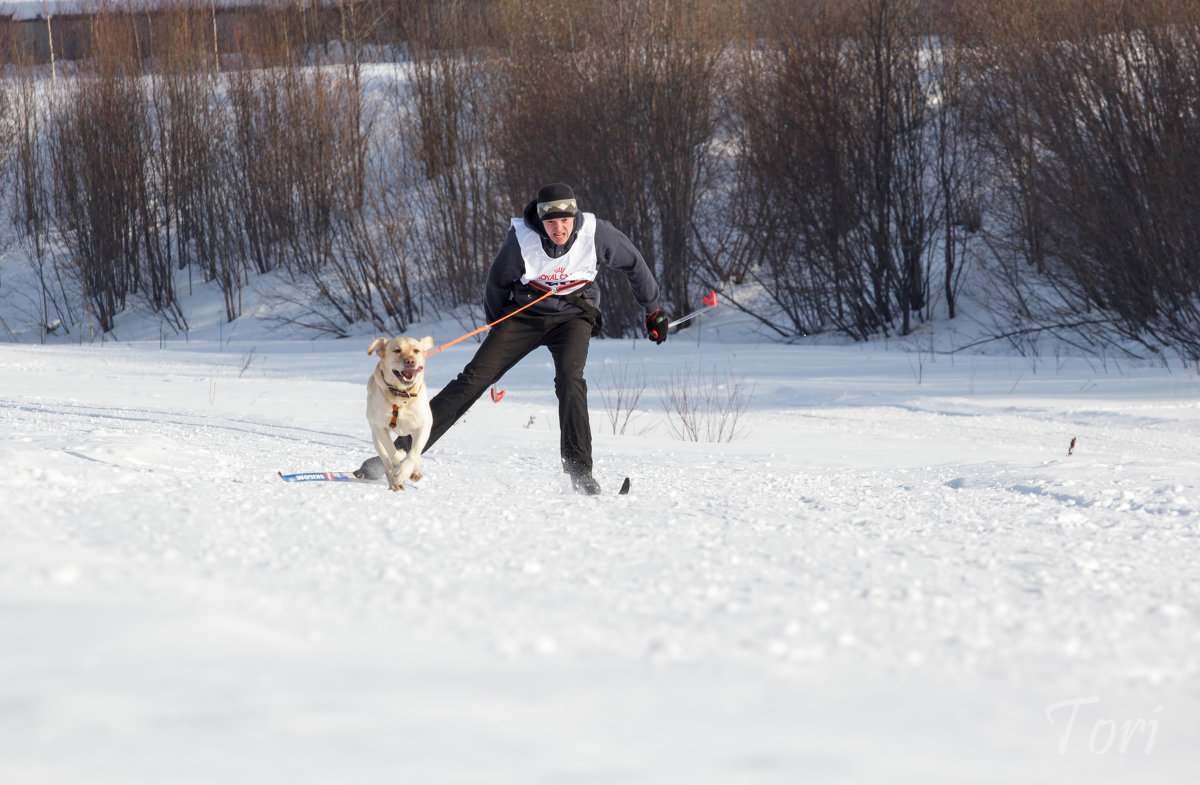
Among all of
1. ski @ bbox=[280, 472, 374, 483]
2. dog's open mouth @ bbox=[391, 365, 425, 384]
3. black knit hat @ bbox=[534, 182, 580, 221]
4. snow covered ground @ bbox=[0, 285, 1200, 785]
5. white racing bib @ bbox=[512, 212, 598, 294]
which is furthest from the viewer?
white racing bib @ bbox=[512, 212, 598, 294]

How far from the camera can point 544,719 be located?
6.88 ft

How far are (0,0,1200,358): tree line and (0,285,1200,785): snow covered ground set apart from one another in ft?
33.9

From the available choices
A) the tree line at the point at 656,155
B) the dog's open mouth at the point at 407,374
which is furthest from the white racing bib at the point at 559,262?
the tree line at the point at 656,155

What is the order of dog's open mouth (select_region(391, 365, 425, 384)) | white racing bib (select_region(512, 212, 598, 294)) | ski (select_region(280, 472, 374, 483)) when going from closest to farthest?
dog's open mouth (select_region(391, 365, 425, 384)) < ski (select_region(280, 472, 374, 483)) < white racing bib (select_region(512, 212, 598, 294))

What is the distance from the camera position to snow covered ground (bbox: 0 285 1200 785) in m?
1.98

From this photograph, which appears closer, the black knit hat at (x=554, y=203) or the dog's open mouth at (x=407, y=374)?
the dog's open mouth at (x=407, y=374)

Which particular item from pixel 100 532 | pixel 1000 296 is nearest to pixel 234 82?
pixel 1000 296

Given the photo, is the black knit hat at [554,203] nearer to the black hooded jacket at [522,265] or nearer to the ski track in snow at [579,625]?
the black hooded jacket at [522,265]

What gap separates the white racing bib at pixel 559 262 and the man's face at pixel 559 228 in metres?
0.06

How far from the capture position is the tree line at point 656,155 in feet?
47.7

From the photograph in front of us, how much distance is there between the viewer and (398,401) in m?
4.61

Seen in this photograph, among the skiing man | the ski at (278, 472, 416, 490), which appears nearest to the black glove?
the skiing man

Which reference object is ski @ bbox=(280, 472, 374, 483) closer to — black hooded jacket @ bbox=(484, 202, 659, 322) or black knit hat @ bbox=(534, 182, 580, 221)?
black hooded jacket @ bbox=(484, 202, 659, 322)

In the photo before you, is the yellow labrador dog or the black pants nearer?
the yellow labrador dog
